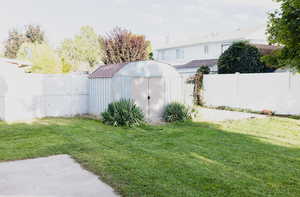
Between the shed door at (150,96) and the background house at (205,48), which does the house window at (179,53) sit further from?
the shed door at (150,96)

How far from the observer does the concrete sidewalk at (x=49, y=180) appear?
432 cm

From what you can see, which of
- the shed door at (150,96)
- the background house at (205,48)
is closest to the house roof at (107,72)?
the shed door at (150,96)

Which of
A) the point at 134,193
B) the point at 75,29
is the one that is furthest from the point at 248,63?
the point at 75,29

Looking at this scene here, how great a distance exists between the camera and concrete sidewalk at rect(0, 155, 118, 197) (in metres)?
4.32

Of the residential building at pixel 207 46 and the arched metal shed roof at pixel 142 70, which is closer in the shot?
the arched metal shed roof at pixel 142 70

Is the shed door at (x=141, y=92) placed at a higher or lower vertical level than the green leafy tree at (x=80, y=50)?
lower

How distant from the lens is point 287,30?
450 centimetres

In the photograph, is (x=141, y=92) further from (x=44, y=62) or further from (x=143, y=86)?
(x=44, y=62)

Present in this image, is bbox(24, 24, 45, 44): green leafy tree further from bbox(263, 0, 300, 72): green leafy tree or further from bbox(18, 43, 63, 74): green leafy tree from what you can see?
bbox(263, 0, 300, 72): green leafy tree

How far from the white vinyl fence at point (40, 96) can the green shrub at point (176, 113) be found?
4301 millimetres

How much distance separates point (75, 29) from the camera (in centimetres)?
5712

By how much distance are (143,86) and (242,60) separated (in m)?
9.50

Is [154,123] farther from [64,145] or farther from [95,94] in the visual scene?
[64,145]

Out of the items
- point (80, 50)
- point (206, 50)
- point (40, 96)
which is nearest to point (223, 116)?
point (40, 96)
